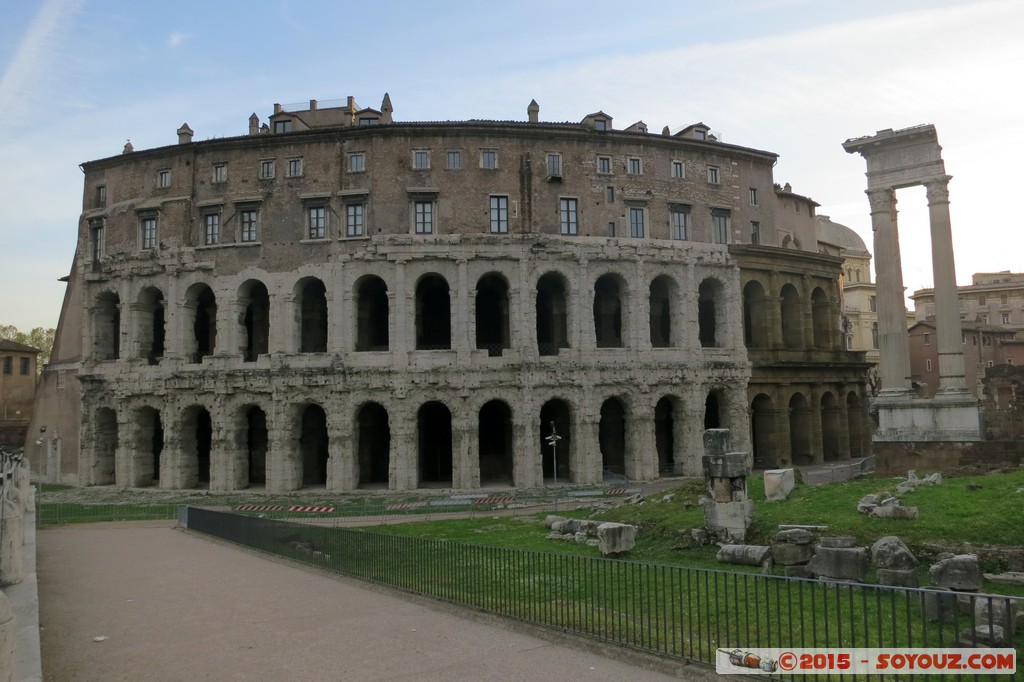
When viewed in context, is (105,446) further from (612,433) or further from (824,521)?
(824,521)

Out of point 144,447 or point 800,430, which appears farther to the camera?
point 800,430

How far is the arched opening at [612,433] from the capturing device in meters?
37.9

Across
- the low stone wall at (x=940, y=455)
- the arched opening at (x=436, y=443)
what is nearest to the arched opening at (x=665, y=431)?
the arched opening at (x=436, y=443)

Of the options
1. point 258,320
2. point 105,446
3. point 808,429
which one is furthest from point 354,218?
point 808,429

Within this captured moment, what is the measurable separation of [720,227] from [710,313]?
563cm

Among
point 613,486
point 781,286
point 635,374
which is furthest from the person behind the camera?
point 781,286

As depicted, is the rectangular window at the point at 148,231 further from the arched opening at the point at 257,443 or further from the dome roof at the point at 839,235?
the dome roof at the point at 839,235

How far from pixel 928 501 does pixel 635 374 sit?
61.9 ft

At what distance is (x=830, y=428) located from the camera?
42344mm

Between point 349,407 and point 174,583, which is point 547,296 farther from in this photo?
point 174,583

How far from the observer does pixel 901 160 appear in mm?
25953

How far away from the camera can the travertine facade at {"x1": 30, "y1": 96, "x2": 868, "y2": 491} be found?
34094 mm

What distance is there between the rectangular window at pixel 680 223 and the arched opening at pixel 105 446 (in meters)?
30.2

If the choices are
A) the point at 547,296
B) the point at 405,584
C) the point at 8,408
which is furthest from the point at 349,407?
the point at 8,408
